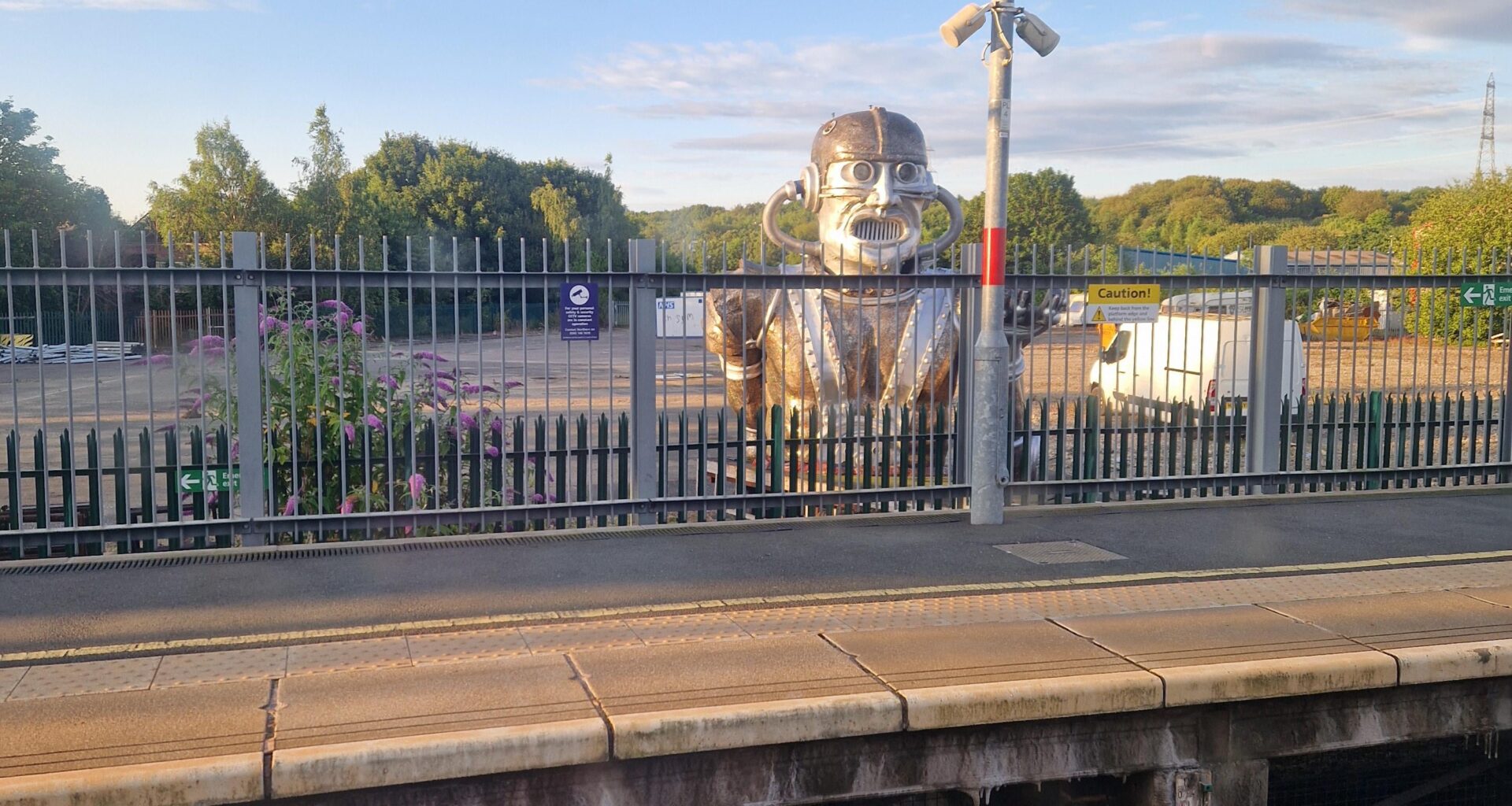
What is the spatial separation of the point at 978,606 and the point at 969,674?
138 cm

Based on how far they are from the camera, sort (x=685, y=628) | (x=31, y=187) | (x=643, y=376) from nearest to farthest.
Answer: (x=685, y=628) < (x=643, y=376) < (x=31, y=187)

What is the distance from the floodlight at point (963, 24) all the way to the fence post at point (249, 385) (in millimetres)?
4749

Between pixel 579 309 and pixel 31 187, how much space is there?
141 feet

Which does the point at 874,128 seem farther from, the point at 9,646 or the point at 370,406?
the point at 9,646

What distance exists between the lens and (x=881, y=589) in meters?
7.45

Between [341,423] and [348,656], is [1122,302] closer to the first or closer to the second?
[341,423]

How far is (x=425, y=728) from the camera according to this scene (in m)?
4.90

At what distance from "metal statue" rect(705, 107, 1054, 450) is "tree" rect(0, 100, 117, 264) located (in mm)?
35439

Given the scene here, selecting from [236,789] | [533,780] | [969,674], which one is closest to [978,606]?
[969,674]

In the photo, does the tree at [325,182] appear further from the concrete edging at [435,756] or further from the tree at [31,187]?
the concrete edging at [435,756]

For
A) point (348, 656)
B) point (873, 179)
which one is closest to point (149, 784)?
point (348, 656)

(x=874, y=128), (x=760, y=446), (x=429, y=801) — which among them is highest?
(x=874, y=128)

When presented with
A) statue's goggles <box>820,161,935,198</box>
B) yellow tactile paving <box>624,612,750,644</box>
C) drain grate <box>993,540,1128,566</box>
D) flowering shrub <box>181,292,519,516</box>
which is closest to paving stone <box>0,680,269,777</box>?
yellow tactile paving <box>624,612,750,644</box>

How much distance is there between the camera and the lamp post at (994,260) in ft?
28.9
